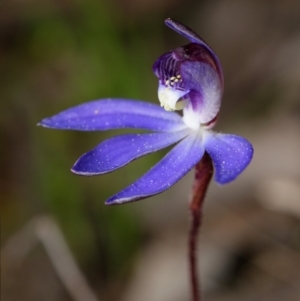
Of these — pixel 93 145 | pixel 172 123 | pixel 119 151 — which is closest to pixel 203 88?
pixel 172 123

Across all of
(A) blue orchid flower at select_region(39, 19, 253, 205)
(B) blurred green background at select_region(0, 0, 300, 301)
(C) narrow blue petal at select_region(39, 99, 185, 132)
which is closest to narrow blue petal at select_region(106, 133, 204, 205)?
(A) blue orchid flower at select_region(39, 19, 253, 205)

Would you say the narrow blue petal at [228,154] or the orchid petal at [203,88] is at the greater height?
the orchid petal at [203,88]

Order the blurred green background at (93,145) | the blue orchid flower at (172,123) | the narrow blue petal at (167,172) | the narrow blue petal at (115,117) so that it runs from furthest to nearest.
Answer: the blurred green background at (93,145) → the narrow blue petal at (115,117) → the blue orchid flower at (172,123) → the narrow blue petal at (167,172)

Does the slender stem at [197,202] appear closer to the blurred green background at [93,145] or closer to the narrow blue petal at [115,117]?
the narrow blue petal at [115,117]

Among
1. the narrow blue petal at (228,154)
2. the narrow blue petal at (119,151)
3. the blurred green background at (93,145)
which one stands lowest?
the blurred green background at (93,145)

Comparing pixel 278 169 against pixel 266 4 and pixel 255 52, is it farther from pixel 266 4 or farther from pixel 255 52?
pixel 266 4

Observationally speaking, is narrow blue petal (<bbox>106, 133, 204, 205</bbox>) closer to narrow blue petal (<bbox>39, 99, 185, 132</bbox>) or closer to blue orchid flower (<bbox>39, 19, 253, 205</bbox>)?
blue orchid flower (<bbox>39, 19, 253, 205</bbox>)

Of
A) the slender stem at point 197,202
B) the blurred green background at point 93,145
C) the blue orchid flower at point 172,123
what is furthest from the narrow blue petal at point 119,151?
the blurred green background at point 93,145
